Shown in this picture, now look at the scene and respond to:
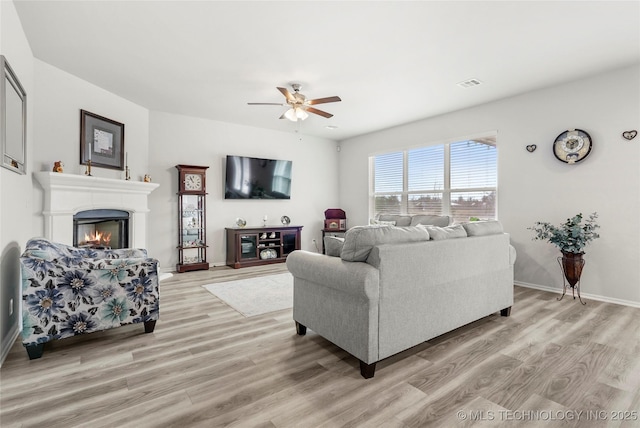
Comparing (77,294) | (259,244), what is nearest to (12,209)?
(77,294)

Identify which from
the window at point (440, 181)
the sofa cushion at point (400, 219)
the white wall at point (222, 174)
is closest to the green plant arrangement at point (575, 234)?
the window at point (440, 181)

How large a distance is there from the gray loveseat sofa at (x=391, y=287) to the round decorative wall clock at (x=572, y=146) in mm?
2223

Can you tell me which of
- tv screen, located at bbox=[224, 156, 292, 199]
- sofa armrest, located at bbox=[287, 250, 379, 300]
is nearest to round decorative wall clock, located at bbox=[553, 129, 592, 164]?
sofa armrest, located at bbox=[287, 250, 379, 300]

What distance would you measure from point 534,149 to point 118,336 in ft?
17.7

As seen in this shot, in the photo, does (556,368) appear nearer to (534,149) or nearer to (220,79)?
(534,149)

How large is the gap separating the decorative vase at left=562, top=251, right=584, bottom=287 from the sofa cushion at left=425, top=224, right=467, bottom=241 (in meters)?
1.88

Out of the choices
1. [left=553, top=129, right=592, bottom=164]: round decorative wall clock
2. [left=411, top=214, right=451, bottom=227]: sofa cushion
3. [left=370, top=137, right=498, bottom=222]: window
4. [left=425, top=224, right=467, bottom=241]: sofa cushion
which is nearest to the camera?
[left=425, top=224, right=467, bottom=241]: sofa cushion

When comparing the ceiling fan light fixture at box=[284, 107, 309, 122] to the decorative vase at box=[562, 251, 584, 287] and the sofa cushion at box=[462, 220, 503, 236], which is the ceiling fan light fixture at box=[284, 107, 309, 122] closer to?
the sofa cushion at box=[462, 220, 503, 236]

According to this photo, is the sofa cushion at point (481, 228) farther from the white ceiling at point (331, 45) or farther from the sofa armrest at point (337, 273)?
the white ceiling at point (331, 45)

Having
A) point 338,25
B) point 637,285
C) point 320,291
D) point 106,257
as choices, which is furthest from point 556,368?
point 106,257

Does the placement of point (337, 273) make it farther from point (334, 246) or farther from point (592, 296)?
point (592, 296)

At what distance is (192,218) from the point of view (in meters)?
5.57

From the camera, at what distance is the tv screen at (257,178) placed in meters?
5.99

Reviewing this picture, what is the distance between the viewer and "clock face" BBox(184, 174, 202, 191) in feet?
17.8
